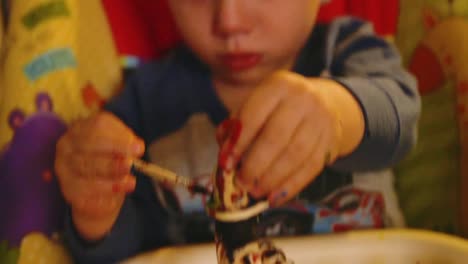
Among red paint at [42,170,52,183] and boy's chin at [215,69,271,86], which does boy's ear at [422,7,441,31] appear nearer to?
boy's chin at [215,69,271,86]

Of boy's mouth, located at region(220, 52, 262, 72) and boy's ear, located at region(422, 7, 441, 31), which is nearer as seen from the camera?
boy's mouth, located at region(220, 52, 262, 72)

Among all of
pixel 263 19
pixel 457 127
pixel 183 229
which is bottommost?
pixel 183 229

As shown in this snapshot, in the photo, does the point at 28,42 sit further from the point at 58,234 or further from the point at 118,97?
the point at 58,234

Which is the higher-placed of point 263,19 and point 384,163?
point 263,19

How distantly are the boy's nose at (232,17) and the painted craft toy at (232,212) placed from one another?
18 centimetres

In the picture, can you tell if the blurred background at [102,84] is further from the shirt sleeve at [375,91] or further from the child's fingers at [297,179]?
the child's fingers at [297,179]

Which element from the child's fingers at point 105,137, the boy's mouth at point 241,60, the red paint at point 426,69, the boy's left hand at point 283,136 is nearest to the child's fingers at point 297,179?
the boy's left hand at point 283,136

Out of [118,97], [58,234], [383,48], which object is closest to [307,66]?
[383,48]

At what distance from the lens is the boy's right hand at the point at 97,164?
0.42m

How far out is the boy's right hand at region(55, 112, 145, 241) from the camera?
421 mm

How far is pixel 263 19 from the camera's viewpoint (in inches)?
22.0

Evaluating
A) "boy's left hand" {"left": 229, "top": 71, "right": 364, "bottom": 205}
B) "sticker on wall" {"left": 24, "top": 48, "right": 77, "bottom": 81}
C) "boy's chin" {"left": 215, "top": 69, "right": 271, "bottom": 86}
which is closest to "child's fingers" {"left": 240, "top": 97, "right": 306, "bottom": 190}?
"boy's left hand" {"left": 229, "top": 71, "right": 364, "bottom": 205}

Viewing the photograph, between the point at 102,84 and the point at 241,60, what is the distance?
19 cm

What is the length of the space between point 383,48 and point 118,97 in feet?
0.95
